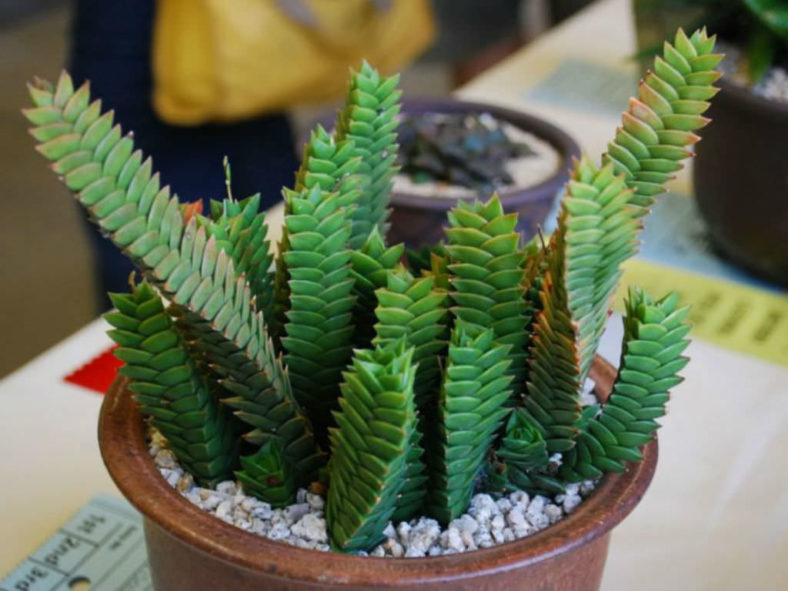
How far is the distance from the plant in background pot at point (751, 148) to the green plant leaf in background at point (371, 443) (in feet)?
1.33

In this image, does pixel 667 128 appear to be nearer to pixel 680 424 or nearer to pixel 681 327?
pixel 681 327

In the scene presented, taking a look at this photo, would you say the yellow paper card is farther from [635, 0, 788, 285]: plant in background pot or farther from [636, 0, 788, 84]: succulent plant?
[636, 0, 788, 84]: succulent plant

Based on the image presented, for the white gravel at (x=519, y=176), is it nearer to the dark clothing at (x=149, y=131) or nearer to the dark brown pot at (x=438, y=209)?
the dark brown pot at (x=438, y=209)

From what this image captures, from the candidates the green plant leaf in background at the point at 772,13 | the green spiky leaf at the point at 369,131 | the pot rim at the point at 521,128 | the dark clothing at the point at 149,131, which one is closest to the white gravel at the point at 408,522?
the green spiky leaf at the point at 369,131

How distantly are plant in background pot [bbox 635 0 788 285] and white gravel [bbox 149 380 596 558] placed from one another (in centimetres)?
36

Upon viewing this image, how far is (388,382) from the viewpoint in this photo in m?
0.28

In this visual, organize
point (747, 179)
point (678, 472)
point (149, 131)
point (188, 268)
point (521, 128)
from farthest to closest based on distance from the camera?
point (149, 131) < point (521, 128) < point (747, 179) < point (678, 472) < point (188, 268)

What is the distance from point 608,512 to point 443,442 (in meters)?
0.05

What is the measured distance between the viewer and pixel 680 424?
59cm

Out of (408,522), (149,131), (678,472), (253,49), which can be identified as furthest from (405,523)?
(149,131)

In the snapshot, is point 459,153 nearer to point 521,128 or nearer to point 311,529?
point 521,128

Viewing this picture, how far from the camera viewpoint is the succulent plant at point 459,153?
69 cm

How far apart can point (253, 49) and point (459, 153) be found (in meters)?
0.35

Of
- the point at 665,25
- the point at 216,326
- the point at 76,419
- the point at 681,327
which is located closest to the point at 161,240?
the point at 216,326
